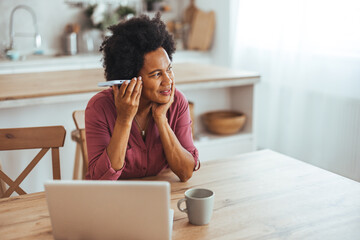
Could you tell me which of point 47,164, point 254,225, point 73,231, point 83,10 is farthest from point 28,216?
point 83,10

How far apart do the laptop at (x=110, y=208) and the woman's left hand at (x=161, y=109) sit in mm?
620

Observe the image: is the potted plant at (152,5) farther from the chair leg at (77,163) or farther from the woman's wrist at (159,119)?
the woman's wrist at (159,119)

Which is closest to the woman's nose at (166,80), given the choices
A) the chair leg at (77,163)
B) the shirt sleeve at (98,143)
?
the shirt sleeve at (98,143)

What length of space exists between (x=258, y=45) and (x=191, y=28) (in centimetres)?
125

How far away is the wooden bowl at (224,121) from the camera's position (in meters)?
2.92

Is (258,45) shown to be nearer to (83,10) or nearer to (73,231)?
(83,10)

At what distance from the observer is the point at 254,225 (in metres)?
1.14

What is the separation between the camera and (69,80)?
2.64 meters

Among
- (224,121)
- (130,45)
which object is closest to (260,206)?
(130,45)

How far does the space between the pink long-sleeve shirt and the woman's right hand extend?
0.10m

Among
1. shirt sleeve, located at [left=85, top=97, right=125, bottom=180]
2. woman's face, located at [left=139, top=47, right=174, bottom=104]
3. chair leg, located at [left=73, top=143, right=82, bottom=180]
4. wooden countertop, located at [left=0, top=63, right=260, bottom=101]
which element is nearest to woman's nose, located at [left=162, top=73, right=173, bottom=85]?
woman's face, located at [left=139, top=47, right=174, bottom=104]

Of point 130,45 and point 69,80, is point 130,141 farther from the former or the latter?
point 69,80

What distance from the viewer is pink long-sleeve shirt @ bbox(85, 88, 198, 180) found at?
4.77ft

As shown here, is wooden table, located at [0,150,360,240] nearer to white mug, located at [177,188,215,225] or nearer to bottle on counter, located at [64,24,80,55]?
white mug, located at [177,188,215,225]
